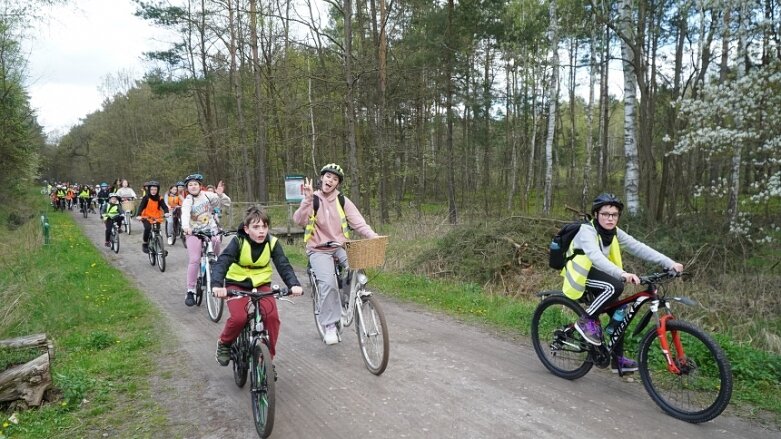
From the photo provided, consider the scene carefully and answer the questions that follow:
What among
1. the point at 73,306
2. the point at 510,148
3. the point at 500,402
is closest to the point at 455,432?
the point at 500,402

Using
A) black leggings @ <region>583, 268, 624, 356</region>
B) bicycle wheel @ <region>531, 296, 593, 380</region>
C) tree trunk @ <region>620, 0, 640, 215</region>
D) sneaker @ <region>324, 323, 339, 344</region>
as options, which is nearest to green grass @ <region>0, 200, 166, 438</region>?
sneaker @ <region>324, 323, 339, 344</region>

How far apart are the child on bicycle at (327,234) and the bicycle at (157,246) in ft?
23.4

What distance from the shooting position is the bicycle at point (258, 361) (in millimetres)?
3662

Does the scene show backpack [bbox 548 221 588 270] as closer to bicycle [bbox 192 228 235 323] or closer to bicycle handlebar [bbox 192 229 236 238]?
bicycle [bbox 192 228 235 323]

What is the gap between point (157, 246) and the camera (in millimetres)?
11727

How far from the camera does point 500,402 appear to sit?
4379mm

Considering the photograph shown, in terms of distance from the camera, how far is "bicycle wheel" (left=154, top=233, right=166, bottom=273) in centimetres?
1145

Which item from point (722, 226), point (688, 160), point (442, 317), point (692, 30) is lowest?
point (442, 317)

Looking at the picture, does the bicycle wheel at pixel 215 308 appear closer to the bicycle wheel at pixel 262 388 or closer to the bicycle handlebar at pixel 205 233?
the bicycle handlebar at pixel 205 233

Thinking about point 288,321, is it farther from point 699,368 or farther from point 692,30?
point 692,30

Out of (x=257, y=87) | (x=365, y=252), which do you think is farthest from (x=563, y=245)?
(x=257, y=87)

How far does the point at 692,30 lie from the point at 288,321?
20191mm

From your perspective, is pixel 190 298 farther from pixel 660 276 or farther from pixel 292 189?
pixel 292 189

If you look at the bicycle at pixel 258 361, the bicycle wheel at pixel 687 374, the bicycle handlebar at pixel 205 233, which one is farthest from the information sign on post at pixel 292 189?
the bicycle wheel at pixel 687 374
